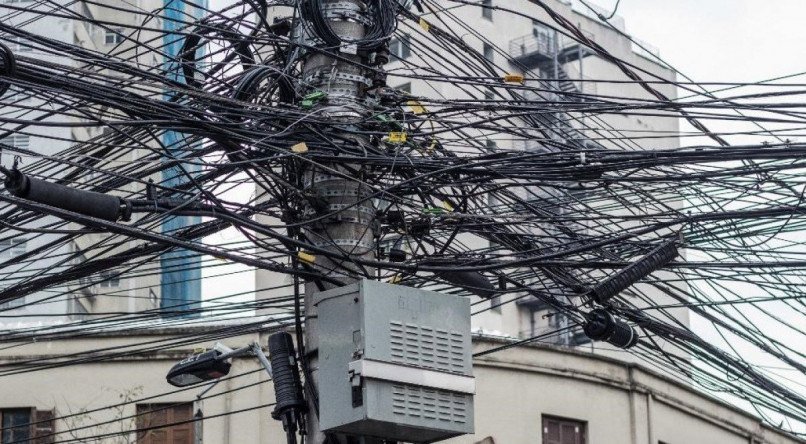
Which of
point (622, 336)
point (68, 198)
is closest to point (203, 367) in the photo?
point (68, 198)

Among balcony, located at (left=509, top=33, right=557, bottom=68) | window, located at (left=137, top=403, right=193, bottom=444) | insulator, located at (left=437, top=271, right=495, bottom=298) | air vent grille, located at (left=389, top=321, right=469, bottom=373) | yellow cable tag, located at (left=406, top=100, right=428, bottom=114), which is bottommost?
air vent grille, located at (left=389, top=321, right=469, bottom=373)

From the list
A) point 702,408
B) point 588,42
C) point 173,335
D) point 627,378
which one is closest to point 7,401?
point 173,335

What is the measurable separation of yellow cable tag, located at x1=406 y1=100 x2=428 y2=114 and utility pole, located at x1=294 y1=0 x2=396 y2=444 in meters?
0.29

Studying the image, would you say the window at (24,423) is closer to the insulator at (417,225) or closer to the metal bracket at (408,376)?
the insulator at (417,225)

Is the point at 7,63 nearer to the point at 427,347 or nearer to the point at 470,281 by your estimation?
the point at 427,347

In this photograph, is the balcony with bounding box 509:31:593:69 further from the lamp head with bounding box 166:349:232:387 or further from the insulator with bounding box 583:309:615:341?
the lamp head with bounding box 166:349:232:387

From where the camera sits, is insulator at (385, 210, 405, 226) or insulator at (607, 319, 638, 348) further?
insulator at (607, 319, 638, 348)

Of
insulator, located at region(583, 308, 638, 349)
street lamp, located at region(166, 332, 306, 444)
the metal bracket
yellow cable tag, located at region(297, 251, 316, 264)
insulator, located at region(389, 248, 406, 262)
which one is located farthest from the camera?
insulator, located at region(583, 308, 638, 349)

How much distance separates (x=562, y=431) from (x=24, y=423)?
320 inches

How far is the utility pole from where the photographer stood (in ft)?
34.2

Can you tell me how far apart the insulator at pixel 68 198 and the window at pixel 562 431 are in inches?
587

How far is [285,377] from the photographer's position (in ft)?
33.8

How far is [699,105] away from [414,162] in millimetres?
2010

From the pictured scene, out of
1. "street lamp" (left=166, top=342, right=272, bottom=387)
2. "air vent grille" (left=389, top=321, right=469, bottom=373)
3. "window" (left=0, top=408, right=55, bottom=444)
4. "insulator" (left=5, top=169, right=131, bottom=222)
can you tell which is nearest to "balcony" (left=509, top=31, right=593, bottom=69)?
"window" (left=0, top=408, right=55, bottom=444)
